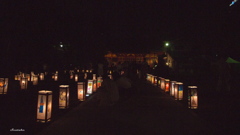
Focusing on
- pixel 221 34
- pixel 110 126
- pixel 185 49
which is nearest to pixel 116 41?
pixel 185 49

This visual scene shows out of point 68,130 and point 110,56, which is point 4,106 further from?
point 110,56

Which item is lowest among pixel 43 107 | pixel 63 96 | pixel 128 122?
pixel 128 122

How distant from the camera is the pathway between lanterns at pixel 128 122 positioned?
5820mm

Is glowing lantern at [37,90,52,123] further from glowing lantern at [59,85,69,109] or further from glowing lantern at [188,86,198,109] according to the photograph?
glowing lantern at [188,86,198,109]

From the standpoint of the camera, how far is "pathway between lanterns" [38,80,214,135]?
582 cm

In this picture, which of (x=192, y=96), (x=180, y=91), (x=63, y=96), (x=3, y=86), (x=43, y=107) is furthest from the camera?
(x=3, y=86)

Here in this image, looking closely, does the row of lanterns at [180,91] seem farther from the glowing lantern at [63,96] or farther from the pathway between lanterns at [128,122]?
the glowing lantern at [63,96]

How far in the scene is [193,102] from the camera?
8.80 metres

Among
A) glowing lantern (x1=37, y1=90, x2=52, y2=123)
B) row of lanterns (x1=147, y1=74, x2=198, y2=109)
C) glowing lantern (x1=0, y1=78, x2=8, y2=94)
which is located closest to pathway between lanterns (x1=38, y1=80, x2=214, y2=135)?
glowing lantern (x1=37, y1=90, x2=52, y2=123)

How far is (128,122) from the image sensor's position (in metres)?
6.65

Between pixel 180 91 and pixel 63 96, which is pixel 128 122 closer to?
pixel 63 96

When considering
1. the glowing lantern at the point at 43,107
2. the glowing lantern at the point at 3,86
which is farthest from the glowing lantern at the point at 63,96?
the glowing lantern at the point at 3,86

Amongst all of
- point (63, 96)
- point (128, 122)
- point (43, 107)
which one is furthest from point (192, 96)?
point (43, 107)

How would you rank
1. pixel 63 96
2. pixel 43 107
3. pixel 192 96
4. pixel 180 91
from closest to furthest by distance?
pixel 43 107, pixel 63 96, pixel 192 96, pixel 180 91
